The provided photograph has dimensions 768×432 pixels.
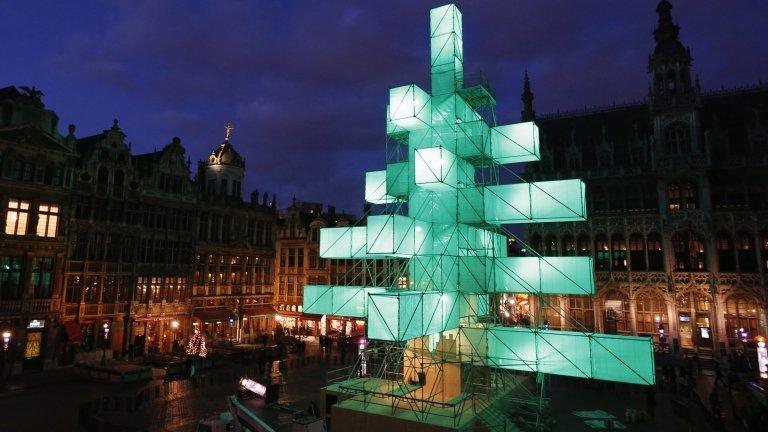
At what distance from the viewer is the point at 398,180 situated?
19.2 meters

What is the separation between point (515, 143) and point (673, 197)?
30.7 metres

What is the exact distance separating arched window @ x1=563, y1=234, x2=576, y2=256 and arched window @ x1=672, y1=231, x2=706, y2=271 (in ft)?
27.8

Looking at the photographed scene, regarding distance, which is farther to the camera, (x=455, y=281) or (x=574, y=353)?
(x=455, y=281)

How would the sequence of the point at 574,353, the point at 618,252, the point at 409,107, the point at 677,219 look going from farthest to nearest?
the point at 618,252, the point at 677,219, the point at 409,107, the point at 574,353

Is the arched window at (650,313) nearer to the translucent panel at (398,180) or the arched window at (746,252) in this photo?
the arched window at (746,252)

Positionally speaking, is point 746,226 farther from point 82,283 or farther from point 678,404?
Result: point 82,283

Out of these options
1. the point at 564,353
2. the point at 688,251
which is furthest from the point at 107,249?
the point at 688,251

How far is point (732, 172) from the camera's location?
39969 millimetres

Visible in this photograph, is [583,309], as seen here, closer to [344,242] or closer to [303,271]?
[303,271]

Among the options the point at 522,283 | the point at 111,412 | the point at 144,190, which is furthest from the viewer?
the point at 144,190

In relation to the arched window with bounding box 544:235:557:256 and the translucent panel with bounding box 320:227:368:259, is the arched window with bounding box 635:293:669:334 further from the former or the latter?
the translucent panel with bounding box 320:227:368:259

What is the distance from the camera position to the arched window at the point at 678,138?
41438 mm

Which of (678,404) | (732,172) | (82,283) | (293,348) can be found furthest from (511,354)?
(732,172)

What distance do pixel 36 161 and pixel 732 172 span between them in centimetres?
5576
